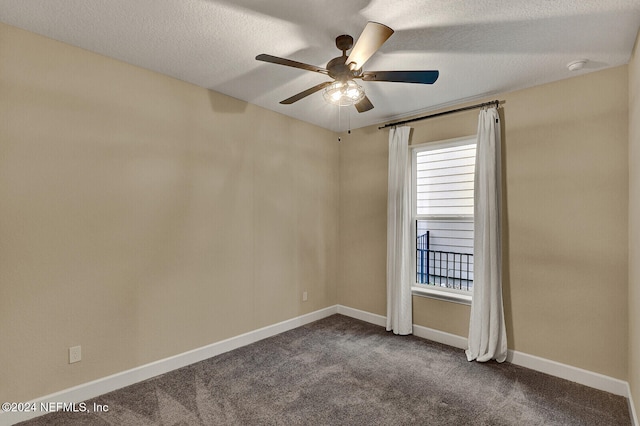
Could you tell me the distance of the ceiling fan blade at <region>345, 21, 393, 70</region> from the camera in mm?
1687

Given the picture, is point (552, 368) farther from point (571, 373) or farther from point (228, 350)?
point (228, 350)

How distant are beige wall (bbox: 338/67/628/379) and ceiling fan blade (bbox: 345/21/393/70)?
2079 millimetres

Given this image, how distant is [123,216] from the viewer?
2684 mm

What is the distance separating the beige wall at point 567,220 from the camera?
266cm

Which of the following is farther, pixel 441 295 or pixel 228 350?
pixel 441 295

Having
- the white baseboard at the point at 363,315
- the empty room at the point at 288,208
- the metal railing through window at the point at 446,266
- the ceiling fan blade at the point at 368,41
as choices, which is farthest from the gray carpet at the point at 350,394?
the ceiling fan blade at the point at 368,41

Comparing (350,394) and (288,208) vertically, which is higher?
(288,208)

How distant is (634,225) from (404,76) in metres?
2.02

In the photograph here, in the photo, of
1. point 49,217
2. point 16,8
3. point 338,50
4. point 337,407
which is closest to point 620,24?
point 338,50

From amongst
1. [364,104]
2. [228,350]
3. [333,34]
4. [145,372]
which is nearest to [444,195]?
[364,104]

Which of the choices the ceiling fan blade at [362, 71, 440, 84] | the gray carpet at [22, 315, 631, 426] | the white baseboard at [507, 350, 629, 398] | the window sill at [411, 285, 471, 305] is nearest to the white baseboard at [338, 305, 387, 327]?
the window sill at [411, 285, 471, 305]

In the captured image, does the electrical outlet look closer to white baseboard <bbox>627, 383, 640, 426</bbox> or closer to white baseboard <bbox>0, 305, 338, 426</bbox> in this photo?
white baseboard <bbox>0, 305, 338, 426</bbox>

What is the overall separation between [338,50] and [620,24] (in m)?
1.87

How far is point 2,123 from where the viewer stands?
7.08 feet
